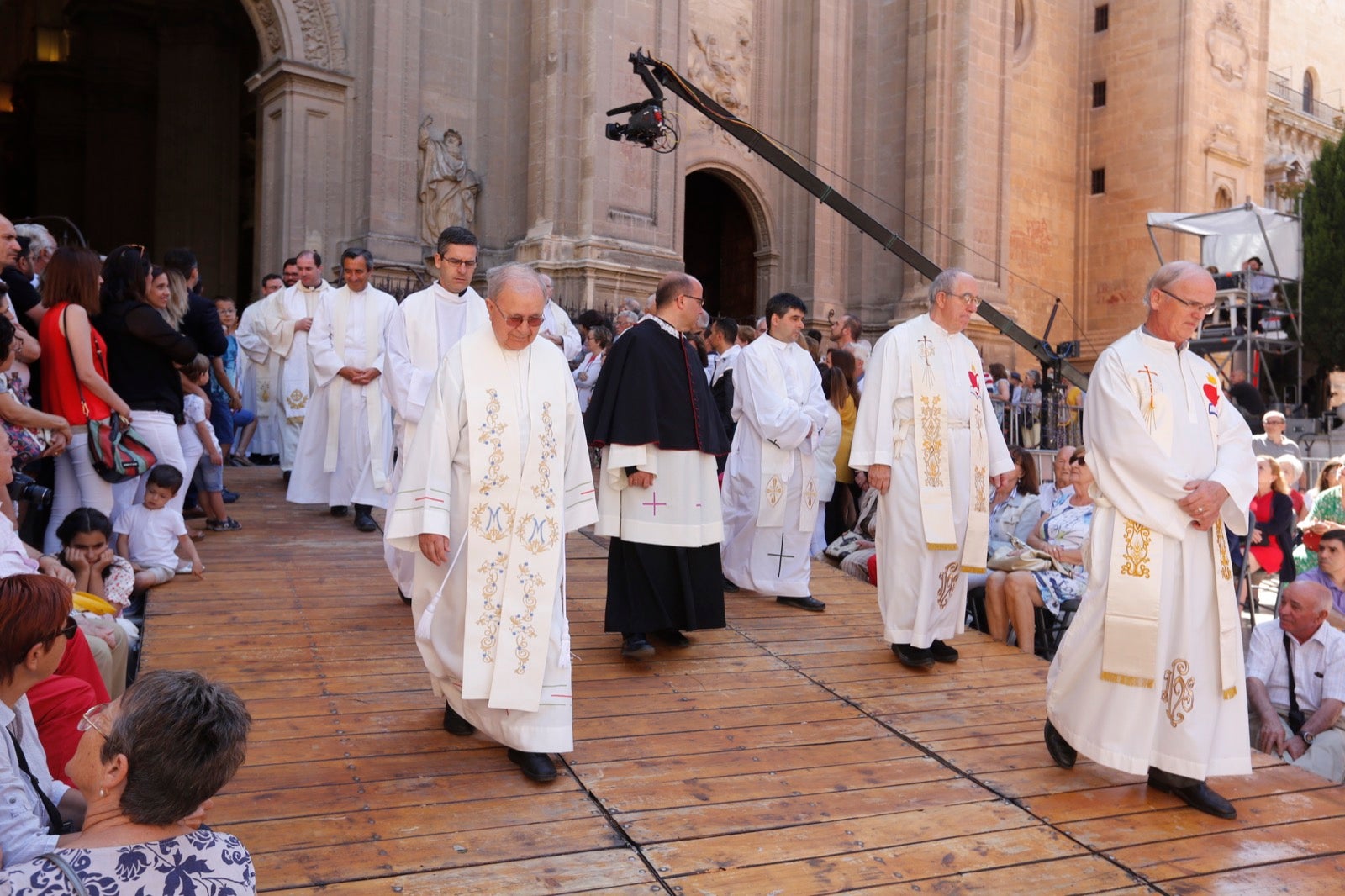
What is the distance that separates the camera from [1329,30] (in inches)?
1367

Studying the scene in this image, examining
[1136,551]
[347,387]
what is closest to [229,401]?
[347,387]

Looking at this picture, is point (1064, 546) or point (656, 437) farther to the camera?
point (1064, 546)

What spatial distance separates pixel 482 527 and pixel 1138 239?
2129 cm

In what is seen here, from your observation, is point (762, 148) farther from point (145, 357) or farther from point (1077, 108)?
point (1077, 108)

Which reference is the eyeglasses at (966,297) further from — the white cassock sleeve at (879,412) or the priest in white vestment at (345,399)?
the priest in white vestment at (345,399)

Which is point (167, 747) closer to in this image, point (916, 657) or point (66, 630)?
point (66, 630)

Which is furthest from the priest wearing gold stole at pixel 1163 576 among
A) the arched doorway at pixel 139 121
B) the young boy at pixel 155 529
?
the arched doorway at pixel 139 121

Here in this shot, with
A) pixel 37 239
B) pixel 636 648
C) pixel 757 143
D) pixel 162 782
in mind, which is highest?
pixel 757 143

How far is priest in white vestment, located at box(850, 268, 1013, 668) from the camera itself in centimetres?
573

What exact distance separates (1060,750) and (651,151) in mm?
11988

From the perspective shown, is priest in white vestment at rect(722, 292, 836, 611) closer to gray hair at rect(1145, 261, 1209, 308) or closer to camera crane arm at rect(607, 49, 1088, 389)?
gray hair at rect(1145, 261, 1209, 308)

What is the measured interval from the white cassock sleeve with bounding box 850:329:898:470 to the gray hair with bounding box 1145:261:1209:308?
1656mm

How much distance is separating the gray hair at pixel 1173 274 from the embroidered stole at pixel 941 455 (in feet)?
5.18

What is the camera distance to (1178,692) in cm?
410
